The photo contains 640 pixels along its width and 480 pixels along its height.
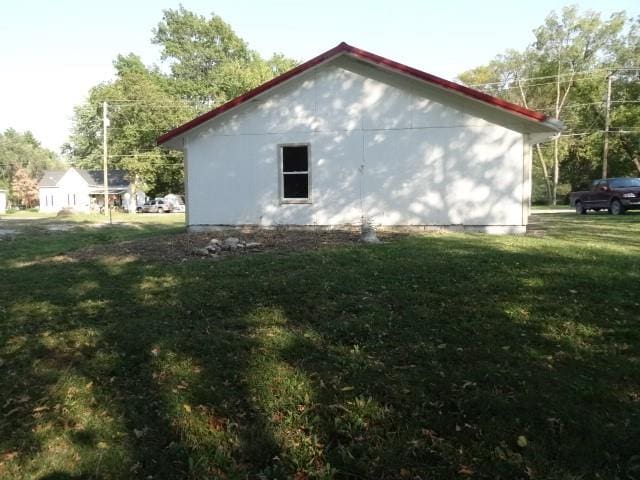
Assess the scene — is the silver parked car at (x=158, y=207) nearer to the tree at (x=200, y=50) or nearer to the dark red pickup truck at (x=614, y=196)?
the tree at (x=200, y=50)

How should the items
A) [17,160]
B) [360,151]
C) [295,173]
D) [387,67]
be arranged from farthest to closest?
[17,160] < [295,173] < [360,151] < [387,67]

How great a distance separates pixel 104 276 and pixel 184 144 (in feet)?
22.3

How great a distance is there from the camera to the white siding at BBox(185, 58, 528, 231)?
40.3 feet

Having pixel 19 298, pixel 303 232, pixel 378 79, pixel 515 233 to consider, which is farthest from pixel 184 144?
pixel 515 233

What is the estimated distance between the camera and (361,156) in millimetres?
12781

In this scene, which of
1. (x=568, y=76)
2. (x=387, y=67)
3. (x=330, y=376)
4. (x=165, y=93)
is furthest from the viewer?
(x=165, y=93)

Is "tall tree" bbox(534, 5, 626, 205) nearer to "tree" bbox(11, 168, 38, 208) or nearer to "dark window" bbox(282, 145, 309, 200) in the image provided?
"dark window" bbox(282, 145, 309, 200)

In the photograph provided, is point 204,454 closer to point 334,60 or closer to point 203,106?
point 334,60

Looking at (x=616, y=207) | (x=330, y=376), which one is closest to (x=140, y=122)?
(x=616, y=207)

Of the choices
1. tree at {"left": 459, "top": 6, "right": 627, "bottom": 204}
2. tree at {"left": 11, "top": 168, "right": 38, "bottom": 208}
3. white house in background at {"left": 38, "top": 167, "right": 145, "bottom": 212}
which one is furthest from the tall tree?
tree at {"left": 11, "top": 168, "right": 38, "bottom": 208}

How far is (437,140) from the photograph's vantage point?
40.7 feet

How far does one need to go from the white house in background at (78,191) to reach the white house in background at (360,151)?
50990 millimetres

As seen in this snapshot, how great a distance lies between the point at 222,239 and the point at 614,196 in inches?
676

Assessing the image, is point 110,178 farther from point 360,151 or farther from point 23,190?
point 360,151
